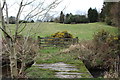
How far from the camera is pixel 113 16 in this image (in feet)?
13.9

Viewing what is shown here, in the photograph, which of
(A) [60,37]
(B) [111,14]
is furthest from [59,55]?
(B) [111,14]

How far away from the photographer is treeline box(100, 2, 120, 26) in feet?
13.3

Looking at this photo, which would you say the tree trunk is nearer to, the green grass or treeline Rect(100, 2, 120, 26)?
the green grass

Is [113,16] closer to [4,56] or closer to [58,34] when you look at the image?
[58,34]

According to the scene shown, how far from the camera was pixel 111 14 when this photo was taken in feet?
14.7

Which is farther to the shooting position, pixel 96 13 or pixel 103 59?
pixel 96 13

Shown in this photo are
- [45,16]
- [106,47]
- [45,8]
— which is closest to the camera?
[45,8]

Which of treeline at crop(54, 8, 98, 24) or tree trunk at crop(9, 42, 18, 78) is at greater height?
treeline at crop(54, 8, 98, 24)

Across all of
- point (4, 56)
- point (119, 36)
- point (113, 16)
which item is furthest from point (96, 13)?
point (4, 56)

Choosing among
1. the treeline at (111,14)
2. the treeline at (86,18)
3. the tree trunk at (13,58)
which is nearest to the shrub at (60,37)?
the treeline at (86,18)

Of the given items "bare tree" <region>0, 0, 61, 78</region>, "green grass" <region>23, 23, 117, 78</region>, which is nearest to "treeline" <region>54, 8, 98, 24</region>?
"green grass" <region>23, 23, 117, 78</region>

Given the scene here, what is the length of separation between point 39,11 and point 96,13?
3.15 meters

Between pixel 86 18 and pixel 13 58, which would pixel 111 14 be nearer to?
pixel 86 18

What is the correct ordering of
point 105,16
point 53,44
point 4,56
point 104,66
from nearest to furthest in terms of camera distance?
point 4,56 → point 104,66 → point 105,16 → point 53,44
